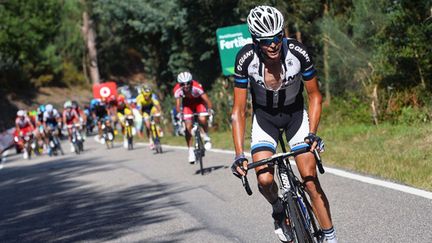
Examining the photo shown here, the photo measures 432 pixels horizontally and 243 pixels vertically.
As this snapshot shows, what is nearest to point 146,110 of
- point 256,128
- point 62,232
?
point 62,232

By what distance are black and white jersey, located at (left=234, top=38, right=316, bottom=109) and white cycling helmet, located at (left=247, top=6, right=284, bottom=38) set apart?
44 cm

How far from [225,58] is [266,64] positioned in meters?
16.0

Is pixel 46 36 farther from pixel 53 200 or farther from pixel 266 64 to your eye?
pixel 266 64

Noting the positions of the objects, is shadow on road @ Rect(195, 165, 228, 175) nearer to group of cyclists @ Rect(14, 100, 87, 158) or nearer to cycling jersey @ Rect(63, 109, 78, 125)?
group of cyclists @ Rect(14, 100, 87, 158)

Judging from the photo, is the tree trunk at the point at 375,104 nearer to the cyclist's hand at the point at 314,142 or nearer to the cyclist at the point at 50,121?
the cyclist at the point at 50,121

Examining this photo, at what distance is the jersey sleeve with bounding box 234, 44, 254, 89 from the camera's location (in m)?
5.77

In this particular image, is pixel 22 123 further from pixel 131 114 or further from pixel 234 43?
pixel 234 43

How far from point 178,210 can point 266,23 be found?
478 cm

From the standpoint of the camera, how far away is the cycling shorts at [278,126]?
590cm

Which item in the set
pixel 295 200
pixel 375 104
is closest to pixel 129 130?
pixel 375 104

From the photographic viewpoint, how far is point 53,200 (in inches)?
483

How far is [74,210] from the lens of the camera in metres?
10.7

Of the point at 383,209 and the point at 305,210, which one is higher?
the point at 305,210

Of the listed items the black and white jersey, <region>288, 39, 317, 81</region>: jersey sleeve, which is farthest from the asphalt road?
<region>288, 39, 317, 81</region>: jersey sleeve
